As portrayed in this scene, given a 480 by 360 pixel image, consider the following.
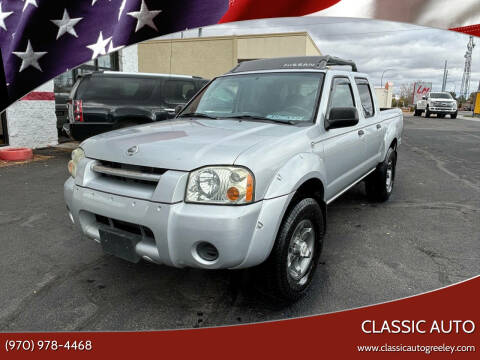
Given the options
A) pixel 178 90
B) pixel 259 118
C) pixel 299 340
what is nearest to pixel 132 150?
pixel 259 118

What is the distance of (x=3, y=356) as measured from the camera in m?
2.34

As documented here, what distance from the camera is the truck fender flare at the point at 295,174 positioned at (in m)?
2.51

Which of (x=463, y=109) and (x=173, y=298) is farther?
(x=463, y=109)

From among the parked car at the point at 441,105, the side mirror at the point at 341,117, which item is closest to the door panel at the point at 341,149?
the side mirror at the point at 341,117

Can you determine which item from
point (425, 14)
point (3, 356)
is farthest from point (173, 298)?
point (425, 14)

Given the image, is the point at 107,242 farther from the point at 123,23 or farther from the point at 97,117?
the point at 97,117

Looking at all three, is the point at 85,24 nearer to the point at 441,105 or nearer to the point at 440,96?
the point at 441,105

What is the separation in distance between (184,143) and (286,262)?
1.06 m

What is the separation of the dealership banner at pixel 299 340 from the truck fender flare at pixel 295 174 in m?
0.91

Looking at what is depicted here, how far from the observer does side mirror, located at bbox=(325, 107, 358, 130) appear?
10.6 feet

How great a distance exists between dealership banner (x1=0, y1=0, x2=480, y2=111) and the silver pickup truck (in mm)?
652

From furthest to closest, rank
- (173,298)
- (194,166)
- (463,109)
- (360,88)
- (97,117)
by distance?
(463,109) < (97,117) < (360,88) < (173,298) < (194,166)

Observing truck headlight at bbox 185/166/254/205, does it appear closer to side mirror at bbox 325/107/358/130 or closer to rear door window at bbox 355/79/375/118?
side mirror at bbox 325/107/358/130

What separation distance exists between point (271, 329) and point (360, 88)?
3.26m
